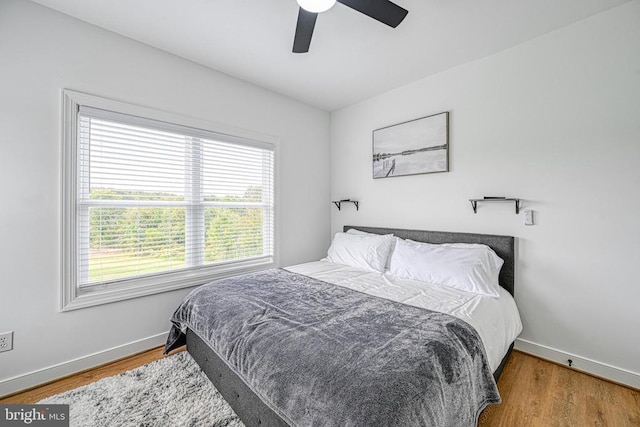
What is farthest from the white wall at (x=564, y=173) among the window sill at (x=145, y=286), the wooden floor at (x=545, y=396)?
the window sill at (x=145, y=286)

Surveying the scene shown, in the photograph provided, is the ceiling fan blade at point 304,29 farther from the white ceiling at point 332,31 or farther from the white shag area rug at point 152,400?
the white shag area rug at point 152,400

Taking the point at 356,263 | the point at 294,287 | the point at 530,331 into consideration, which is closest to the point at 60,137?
the point at 294,287

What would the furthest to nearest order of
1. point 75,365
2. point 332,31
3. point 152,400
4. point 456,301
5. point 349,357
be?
point 332,31, point 75,365, point 456,301, point 152,400, point 349,357

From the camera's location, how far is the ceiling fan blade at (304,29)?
1654 millimetres

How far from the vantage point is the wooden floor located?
1.61 m

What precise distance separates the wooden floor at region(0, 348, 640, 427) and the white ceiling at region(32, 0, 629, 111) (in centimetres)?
270

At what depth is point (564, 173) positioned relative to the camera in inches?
84.7

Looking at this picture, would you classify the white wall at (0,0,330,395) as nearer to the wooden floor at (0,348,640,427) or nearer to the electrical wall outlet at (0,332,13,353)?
the electrical wall outlet at (0,332,13,353)

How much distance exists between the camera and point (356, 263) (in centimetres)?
296

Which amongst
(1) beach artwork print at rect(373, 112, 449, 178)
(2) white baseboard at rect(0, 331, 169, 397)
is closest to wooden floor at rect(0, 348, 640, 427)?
(2) white baseboard at rect(0, 331, 169, 397)

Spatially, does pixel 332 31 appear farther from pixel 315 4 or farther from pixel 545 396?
pixel 545 396

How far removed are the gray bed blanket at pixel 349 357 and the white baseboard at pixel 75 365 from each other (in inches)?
30.7

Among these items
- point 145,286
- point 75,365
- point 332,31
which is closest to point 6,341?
point 75,365

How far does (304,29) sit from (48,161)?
2.05 m
